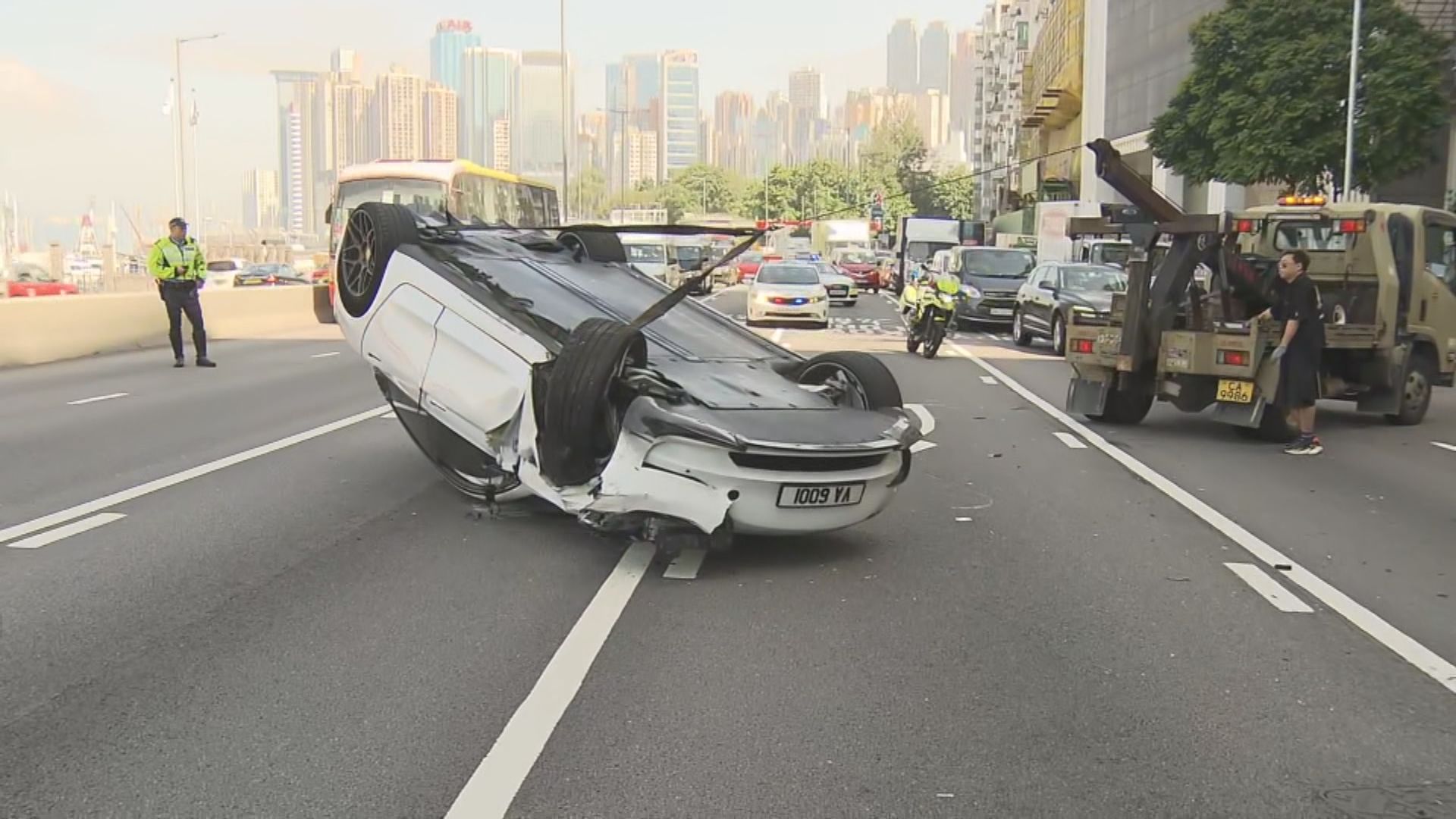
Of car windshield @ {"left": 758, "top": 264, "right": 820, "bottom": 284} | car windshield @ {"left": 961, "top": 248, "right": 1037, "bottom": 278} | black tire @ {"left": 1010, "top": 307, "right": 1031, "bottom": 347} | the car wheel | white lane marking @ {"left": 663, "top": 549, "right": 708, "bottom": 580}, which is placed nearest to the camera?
white lane marking @ {"left": 663, "top": 549, "right": 708, "bottom": 580}

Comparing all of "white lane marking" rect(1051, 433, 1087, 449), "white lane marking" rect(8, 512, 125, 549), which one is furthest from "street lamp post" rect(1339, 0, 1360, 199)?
"white lane marking" rect(8, 512, 125, 549)

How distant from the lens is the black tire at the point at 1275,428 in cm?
1237

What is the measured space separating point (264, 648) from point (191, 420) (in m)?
7.77

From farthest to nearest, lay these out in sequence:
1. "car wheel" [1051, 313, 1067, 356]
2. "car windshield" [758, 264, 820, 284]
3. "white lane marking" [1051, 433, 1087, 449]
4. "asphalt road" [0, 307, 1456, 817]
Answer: "car windshield" [758, 264, 820, 284]
"car wheel" [1051, 313, 1067, 356]
"white lane marking" [1051, 433, 1087, 449]
"asphalt road" [0, 307, 1456, 817]

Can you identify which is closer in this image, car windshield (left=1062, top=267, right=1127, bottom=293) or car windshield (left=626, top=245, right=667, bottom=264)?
car windshield (left=1062, top=267, right=1127, bottom=293)

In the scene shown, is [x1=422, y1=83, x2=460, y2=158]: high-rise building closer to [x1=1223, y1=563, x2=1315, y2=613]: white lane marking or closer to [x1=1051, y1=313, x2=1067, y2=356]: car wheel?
[x1=1051, y1=313, x2=1067, y2=356]: car wheel

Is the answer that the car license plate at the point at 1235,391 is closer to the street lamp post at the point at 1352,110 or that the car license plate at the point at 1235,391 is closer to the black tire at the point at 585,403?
the black tire at the point at 585,403

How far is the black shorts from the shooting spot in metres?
11.5

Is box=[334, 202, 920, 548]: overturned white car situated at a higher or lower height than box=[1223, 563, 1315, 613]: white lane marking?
higher

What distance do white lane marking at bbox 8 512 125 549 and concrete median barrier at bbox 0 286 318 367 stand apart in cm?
1226

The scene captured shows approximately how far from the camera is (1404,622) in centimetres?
636

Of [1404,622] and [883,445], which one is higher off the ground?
[883,445]

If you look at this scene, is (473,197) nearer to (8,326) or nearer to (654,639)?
(8,326)

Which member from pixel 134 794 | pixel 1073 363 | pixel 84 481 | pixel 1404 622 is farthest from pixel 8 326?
pixel 1404 622
